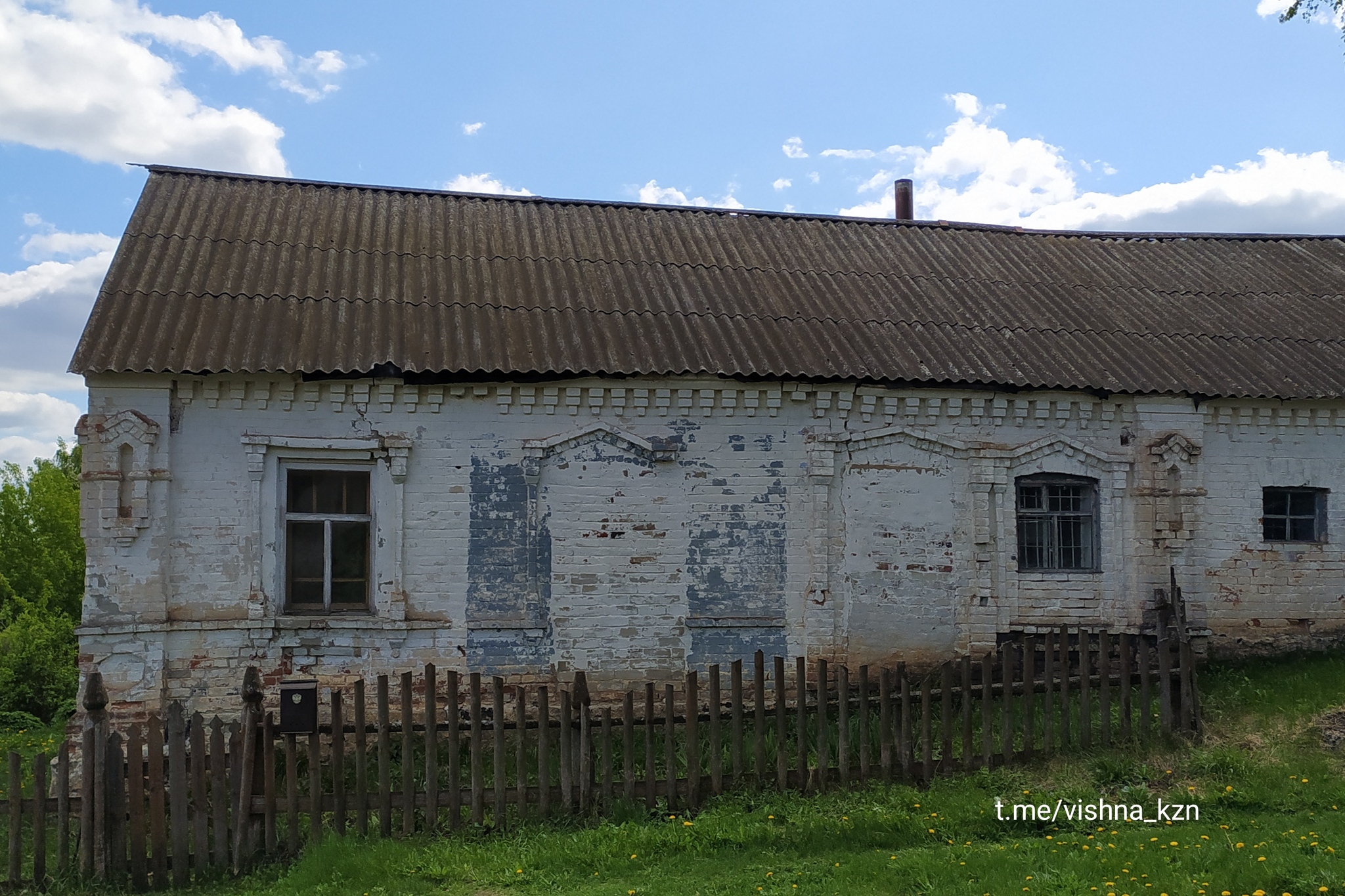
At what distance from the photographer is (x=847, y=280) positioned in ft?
37.9

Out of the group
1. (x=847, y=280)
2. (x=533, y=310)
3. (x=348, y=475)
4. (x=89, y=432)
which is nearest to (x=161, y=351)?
(x=89, y=432)

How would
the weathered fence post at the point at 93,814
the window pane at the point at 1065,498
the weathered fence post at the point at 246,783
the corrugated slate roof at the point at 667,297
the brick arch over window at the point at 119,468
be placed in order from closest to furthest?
the weathered fence post at the point at 93,814
the weathered fence post at the point at 246,783
the brick arch over window at the point at 119,468
the corrugated slate roof at the point at 667,297
the window pane at the point at 1065,498

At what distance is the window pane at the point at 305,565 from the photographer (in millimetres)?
8852

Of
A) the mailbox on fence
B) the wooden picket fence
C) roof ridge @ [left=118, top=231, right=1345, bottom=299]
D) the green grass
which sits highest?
roof ridge @ [left=118, top=231, right=1345, bottom=299]

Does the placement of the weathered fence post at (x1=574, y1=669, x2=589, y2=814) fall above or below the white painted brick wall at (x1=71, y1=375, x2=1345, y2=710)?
below

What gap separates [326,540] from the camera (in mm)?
8875

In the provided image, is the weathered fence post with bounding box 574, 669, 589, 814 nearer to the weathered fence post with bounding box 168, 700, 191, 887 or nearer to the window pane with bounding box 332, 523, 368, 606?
the weathered fence post with bounding box 168, 700, 191, 887

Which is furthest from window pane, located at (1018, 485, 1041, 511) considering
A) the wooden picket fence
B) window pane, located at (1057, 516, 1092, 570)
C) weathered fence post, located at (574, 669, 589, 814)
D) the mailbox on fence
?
the mailbox on fence

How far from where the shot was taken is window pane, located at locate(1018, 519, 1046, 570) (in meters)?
10.1

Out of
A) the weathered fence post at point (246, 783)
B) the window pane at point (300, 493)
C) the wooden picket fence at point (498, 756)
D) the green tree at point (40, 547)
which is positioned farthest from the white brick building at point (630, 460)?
the green tree at point (40, 547)

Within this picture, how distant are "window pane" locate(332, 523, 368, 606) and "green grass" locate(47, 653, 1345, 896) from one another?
10.1 ft

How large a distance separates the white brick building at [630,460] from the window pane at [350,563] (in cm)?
3

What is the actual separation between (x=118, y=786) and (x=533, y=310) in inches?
220

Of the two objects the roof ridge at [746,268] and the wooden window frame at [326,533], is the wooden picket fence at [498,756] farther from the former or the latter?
the roof ridge at [746,268]
